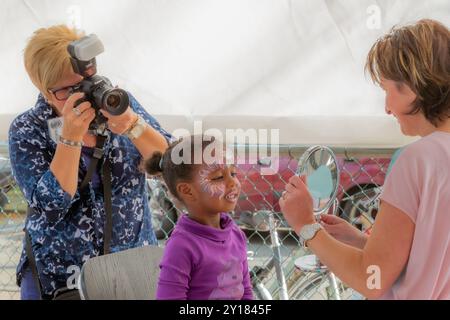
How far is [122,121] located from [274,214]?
27.2 inches

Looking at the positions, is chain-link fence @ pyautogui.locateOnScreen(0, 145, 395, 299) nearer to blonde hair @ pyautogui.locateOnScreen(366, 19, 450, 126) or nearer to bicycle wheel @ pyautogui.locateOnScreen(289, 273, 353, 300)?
bicycle wheel @ pyautogui.locateOnScreen(289, 273, 353, 300)

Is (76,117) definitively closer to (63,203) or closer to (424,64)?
(63,203)

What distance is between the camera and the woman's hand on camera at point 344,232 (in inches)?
50.2

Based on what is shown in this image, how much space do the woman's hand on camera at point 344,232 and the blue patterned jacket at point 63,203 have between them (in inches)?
20.0

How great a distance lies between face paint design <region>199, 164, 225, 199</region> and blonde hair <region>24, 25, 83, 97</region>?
15.7 inches

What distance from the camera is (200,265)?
1297mm

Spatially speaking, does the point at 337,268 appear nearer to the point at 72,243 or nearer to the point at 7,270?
the point at 72,243

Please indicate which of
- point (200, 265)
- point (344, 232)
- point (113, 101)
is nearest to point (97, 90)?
point (113, 101)

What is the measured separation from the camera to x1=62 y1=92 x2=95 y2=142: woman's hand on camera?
1.45m

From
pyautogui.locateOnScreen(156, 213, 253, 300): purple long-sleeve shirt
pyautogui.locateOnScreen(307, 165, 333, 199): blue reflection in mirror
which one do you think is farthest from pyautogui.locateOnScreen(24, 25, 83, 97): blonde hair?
pyautogui.locateOnScreen(307, 165, 333, 199): blue reflection in mirror

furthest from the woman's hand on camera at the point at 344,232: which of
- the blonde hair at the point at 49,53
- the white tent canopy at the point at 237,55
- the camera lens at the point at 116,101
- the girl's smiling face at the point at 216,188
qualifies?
the blonde hair at the point at 49,53
